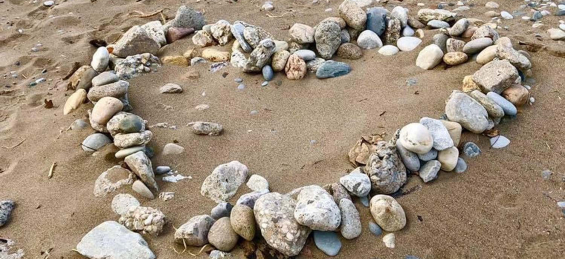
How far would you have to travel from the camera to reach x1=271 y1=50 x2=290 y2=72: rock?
3.86 metres

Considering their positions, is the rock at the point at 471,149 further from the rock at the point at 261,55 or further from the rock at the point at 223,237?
the rock at the point at 261,55

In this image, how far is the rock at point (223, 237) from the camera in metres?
2.36

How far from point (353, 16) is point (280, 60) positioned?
83cm

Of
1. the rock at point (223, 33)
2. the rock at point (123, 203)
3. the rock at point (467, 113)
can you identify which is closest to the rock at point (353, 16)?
the rock at point (223, 33)

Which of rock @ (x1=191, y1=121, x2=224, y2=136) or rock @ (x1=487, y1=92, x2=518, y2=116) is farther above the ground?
rock @ (x1=487, y1=92, x2=518, y2=116)

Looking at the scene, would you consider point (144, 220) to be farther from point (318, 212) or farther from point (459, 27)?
point (459, 27)

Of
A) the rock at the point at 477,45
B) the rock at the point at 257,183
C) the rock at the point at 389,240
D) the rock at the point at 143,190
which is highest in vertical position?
the rock at the point at 477,45

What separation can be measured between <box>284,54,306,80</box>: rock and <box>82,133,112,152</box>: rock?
1.56 meters

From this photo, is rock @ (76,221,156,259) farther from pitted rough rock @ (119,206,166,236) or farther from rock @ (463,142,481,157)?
rock @ (463,142,481,157)

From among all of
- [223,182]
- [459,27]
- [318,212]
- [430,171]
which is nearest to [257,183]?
[223,182]

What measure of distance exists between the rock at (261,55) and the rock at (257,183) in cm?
131

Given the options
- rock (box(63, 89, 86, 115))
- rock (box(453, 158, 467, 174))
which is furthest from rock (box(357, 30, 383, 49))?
rock (box(63, 89, 86, 115))

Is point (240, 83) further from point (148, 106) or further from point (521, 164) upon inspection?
point (521, 164)

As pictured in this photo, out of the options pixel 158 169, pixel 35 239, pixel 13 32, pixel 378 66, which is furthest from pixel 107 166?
pixel 13 32
